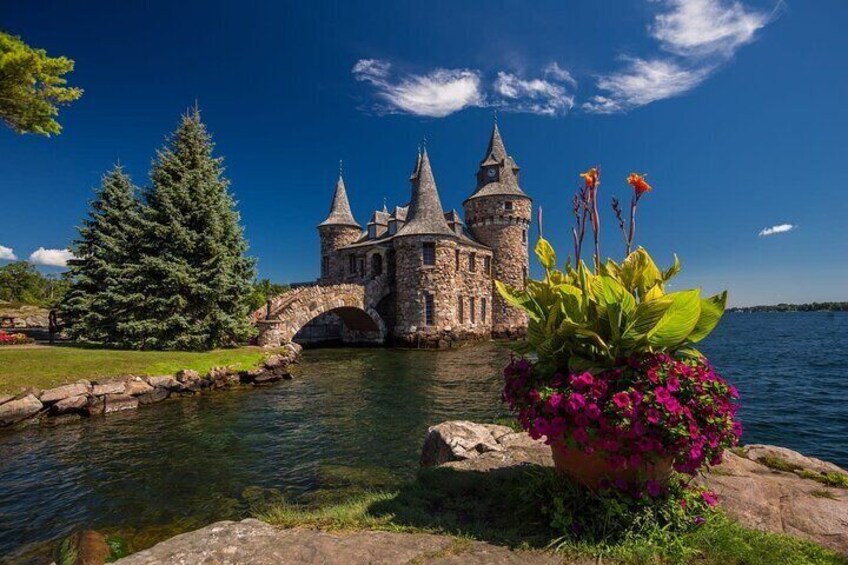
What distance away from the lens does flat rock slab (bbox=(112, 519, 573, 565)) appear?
292 cm

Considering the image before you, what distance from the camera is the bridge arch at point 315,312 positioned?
22.3 m

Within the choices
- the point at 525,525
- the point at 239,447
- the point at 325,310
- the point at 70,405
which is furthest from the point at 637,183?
the point at 325,310

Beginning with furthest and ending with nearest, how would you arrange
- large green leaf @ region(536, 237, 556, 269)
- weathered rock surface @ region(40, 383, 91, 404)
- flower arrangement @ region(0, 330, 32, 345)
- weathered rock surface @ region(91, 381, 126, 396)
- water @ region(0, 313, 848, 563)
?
flower arrangement @ region(0, 330, 32, 345) → weathered rock surface @ region(91, 381, 126, 396) → weathered rock surface @ region(40, 383, 91, 404) → water @ region(0, 313, 848, 563) → large green leaf @ region(536, 237, 556, 269)

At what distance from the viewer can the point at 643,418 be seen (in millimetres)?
3029

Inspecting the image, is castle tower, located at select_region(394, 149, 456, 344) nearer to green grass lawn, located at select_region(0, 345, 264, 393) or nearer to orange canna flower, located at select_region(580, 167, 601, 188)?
green grass lawn, located at select_region(0, 345, 264, 393)

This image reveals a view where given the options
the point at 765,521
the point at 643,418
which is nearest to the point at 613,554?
the point at 643,418

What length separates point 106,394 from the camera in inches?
455

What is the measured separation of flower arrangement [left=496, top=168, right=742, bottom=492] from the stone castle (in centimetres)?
2485

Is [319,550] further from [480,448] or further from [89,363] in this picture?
[89,363]

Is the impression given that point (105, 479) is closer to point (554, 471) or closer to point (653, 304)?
point (554, 471)

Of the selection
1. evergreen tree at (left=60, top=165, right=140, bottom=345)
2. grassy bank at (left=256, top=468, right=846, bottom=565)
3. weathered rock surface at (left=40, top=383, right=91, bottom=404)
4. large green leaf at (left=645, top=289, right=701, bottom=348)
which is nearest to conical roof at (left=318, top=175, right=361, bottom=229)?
evergreen tree at (left=60, top=165, right=140, bottom=345)

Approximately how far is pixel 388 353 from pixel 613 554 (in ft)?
80.0

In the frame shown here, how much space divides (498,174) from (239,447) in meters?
32.4

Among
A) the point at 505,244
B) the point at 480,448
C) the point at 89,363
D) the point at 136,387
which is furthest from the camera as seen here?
the point at 505,244
